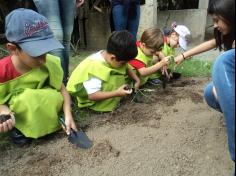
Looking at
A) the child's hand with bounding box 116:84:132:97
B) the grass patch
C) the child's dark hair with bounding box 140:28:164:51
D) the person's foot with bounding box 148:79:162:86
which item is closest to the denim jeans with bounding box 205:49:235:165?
the child's hand with bounding box 116:84:132:97

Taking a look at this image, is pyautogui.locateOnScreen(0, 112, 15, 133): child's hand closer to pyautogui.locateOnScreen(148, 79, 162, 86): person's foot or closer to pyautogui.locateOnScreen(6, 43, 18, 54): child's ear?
pyautogui.locateOnScreen(6, 43, 18, 54): child's ear

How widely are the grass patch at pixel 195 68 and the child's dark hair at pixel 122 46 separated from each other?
1244 millimetres

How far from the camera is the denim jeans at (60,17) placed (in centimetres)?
253

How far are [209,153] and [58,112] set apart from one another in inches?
36.0

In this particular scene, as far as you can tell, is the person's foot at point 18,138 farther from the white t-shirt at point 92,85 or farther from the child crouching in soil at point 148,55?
the child crouching in soil at point 148,55

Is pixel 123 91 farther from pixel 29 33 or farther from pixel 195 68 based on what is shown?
pixel 195 68

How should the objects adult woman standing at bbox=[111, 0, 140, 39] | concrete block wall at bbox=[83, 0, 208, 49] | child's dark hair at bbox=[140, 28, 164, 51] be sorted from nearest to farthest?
child's dark hair at bbox=[140, 28, 164, 51] < adult woman standing at bbox=[111, 0, 140, 39] < concrete block wall at bbox=[83, 0, 208, 49]

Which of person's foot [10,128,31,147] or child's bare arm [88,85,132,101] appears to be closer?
person's foot [10,128,31,147]

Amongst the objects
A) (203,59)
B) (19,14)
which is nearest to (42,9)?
(19,14)

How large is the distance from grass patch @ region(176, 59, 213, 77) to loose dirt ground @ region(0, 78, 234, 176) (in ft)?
3.32

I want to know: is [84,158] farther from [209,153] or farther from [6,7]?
[6,7]

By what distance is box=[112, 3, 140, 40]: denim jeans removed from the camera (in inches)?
146

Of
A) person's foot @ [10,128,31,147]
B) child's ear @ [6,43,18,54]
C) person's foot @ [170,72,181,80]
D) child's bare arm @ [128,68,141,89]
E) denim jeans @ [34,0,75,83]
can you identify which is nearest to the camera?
child's ear @ [6,43,18,54]

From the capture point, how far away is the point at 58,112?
222 centimetres
